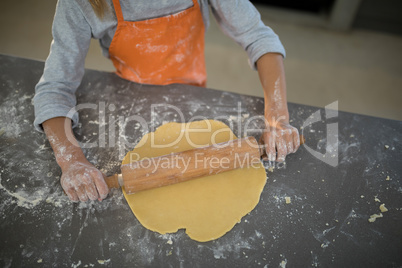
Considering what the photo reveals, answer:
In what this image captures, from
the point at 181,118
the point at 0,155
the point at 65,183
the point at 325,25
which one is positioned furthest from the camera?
the point at 325,25

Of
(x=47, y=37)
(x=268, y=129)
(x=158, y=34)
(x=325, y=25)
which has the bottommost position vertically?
(x=47, y=37)

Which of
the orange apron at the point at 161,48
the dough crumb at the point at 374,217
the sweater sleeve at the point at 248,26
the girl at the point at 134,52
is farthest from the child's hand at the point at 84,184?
the dough crumb at the point at 374,217

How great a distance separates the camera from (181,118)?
1366 millimetres

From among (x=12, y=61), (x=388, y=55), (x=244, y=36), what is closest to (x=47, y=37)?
(x=12, y=61)

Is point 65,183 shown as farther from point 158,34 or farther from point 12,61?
point 12,61

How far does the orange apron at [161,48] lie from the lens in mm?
1288

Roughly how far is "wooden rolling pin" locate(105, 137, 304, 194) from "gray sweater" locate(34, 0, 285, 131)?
398 mm

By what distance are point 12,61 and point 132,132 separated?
2.65ft

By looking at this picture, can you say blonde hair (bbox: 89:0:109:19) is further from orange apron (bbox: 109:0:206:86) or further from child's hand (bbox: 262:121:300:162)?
child's hand (bbox: 262:121:300:162)

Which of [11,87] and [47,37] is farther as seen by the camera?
[47,37]

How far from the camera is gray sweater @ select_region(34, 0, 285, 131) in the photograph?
1157 mm

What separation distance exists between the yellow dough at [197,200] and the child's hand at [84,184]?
3.9 inches

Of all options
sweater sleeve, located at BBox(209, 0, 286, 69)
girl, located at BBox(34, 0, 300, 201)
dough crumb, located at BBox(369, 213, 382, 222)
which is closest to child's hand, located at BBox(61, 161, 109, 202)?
girl, located at BBox(34, 0, 300, 201)

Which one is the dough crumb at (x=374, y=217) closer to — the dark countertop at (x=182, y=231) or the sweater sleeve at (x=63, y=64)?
the dark countertop at (x=182, y=231)
